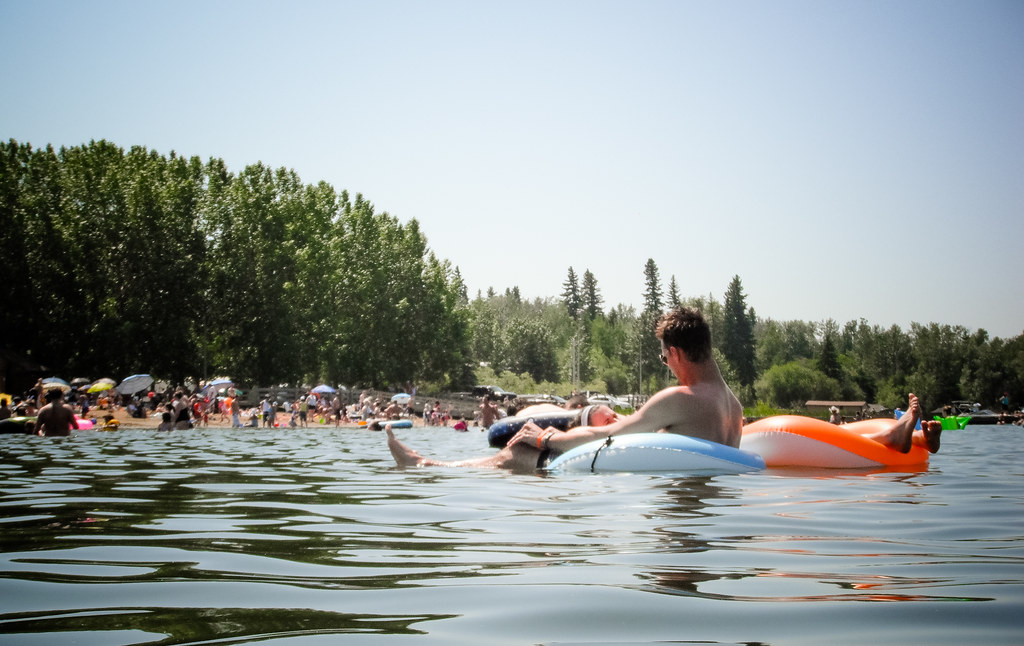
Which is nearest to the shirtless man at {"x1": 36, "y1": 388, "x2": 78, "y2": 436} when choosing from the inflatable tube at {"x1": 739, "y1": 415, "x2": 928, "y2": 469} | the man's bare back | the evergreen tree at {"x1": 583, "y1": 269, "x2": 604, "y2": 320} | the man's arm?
the man's bare back

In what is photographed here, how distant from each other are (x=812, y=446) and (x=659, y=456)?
2.17 metres

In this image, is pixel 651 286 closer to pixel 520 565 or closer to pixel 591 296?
pixel 591 296

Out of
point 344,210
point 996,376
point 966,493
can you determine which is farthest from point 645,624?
point 996,376

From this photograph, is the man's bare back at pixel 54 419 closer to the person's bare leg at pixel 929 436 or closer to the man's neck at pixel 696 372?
the man's neck at pixel 696 372

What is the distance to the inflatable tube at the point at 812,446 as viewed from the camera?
7.45m

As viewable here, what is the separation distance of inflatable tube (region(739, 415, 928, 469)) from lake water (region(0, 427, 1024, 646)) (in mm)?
1803

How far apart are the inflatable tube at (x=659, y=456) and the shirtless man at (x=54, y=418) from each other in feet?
41.5

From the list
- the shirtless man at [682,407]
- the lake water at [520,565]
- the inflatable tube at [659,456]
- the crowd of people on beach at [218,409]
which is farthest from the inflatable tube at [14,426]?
the inflatable tube at [659,456]

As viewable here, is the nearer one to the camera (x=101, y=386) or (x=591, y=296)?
(x=101, y=386)

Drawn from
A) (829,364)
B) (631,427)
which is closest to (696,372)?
(631,427)

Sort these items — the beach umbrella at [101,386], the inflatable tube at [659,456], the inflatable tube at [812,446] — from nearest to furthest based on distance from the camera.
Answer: the inflatable tube at [659,456], the inflatable tube at [812,446], the beach umbrella at [101,386]

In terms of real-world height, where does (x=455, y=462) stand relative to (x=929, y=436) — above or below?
below

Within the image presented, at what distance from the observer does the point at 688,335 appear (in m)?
6.24

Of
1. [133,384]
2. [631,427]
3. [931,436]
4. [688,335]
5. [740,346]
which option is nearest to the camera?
[688,335]
